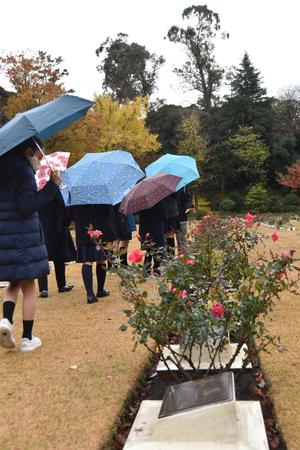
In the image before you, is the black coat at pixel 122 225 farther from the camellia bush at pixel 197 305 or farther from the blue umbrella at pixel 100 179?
the camellia bush at pixel 197 305

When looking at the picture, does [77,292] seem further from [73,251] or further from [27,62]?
[27,62]

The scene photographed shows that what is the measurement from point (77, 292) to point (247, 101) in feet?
101

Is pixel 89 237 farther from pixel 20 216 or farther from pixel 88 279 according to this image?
pixel 20 216

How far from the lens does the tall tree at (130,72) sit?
1636 inches

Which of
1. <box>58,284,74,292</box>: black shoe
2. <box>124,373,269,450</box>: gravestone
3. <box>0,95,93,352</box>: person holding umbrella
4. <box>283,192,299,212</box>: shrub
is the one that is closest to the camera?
<box>124,373,269,450</box>: gravestone

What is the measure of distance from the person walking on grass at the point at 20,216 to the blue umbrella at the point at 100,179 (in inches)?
65.5

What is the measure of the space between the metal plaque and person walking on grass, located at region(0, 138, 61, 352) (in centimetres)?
154

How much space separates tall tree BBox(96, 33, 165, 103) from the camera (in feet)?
136

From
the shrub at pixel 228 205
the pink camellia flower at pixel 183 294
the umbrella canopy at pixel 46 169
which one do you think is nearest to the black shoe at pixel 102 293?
the umbrella canopy at pixel 46 169

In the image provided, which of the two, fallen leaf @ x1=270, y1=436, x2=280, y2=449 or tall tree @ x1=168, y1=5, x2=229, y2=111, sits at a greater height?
tall tree @ x1=168, y1=5, x2=229, y2=111

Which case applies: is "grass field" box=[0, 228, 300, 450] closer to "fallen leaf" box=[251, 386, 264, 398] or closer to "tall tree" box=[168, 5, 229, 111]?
"fallen leaf" box=[251, 386, 264, 398]

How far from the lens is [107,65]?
43156 mm

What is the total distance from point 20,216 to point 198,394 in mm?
1893

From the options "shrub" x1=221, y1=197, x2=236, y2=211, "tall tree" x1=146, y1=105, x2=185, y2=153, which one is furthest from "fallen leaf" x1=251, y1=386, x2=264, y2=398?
"tall tree" x1=146, y1=105, x2=185, y2=153
